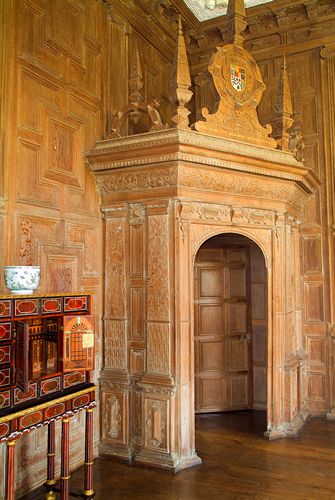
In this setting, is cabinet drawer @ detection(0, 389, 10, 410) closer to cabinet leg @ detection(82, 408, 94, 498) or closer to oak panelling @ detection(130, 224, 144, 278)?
cabinet leg @ detection(82, 408, 94, 498)

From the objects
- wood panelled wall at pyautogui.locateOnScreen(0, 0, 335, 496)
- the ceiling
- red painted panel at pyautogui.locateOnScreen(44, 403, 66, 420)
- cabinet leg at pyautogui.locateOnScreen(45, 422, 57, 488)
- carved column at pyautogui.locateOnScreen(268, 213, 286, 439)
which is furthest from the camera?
the ceiling

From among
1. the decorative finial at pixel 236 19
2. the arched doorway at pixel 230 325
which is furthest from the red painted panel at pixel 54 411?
the decorative finial at pixel 236 19

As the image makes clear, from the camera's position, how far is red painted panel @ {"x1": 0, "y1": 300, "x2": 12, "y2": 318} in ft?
9.12

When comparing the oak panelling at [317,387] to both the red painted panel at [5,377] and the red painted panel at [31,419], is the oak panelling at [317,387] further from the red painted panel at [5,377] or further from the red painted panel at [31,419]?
the red painted panel at [5,377]

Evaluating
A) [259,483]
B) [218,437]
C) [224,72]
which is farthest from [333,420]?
[224,72]

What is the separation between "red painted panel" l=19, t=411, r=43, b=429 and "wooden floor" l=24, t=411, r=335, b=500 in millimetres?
1014

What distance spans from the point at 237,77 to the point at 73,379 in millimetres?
3283

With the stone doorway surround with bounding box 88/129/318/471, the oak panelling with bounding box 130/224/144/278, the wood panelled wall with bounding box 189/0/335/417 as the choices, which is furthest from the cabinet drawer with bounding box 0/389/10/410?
the wood panelled wall with bounding box 189/0/335/417

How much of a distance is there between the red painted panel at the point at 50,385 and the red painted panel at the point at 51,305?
46 cm

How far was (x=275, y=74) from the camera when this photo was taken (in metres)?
6.05

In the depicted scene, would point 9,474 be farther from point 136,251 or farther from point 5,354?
point 136,251

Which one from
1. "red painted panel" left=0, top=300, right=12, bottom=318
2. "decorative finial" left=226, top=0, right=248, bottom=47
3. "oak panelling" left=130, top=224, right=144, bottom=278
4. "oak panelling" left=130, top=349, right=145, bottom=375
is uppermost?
"decorative finial" left=226, top=0, right=248, bottom=47

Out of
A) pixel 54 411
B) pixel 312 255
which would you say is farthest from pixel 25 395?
pixel 312 255

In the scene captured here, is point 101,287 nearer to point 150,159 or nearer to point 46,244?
point 46,244
